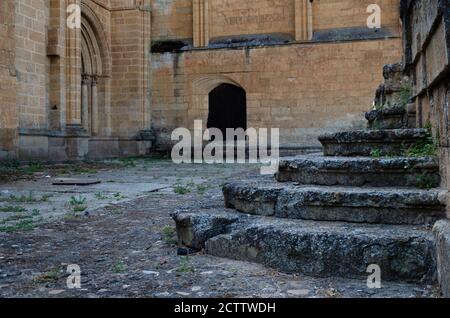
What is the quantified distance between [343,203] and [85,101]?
47.8 feet

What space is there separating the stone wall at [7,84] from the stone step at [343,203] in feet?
27.5

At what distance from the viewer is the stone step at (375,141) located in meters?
4.09

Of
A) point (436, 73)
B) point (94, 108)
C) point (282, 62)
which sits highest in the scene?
point (282, 62)

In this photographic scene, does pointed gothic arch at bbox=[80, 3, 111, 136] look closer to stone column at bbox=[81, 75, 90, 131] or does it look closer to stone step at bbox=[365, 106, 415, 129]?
stone column at bbox=[81, 75, 90, 131]

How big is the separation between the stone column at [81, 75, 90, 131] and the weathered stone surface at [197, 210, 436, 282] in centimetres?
1398

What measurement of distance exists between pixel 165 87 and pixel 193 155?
2.64 metres

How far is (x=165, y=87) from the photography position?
57.0ft

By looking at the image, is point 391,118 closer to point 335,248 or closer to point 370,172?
point 370,172

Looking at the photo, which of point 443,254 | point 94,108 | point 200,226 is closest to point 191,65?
point 94,108

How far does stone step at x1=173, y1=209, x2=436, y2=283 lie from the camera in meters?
2.76

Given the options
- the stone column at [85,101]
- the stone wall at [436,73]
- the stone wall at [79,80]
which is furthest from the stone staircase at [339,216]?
the stone column at [85,101]

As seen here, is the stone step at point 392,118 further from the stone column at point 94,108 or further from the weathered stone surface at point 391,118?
the stone column at point 94,108

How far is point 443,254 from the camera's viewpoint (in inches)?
94.9

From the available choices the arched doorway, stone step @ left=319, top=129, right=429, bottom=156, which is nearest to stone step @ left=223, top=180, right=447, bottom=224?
stone step @ left=319, top=129, right=429, bottom=156
